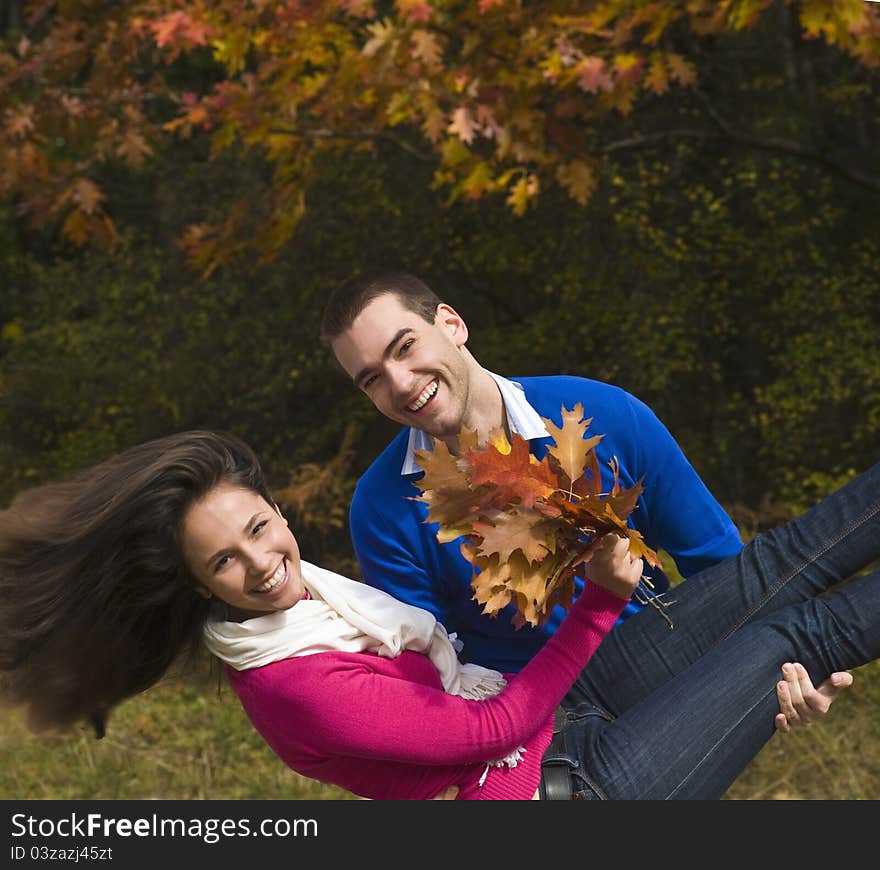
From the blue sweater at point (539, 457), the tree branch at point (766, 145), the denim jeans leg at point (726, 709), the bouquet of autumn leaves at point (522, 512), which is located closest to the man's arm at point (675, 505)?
the blue sweater at point (539, 457)

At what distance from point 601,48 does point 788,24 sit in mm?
2461

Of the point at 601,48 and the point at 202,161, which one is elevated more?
the point at 601,48

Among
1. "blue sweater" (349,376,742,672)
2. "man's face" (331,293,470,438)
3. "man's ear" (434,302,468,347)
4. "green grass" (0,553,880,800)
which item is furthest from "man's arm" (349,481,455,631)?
"green grass" (0,553,880,800)

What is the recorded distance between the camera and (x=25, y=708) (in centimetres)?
231

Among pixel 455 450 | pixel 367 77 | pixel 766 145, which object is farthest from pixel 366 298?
pixel 766 145

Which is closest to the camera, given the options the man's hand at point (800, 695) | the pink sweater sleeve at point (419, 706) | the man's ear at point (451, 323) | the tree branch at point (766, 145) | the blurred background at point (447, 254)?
the pink sweater sleeve at point (419, 706)

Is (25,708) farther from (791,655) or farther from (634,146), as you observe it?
(634,146)

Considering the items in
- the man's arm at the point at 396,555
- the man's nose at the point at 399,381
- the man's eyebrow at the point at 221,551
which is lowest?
the man's arm at the point at 396,555

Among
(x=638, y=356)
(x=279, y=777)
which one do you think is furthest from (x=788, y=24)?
(x=279, y=777)

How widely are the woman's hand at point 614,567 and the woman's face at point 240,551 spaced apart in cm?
49

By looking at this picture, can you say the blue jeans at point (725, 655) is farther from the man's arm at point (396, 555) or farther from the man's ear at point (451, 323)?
the man's ear at point (451, 323)

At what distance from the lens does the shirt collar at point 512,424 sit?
8.29 feet

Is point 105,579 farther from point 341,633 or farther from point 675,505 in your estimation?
point 675,505

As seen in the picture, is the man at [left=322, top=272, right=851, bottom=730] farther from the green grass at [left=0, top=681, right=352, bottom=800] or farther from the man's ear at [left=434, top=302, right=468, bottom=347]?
the green grass at [left=0, top=681, right=352, bottom=800]
